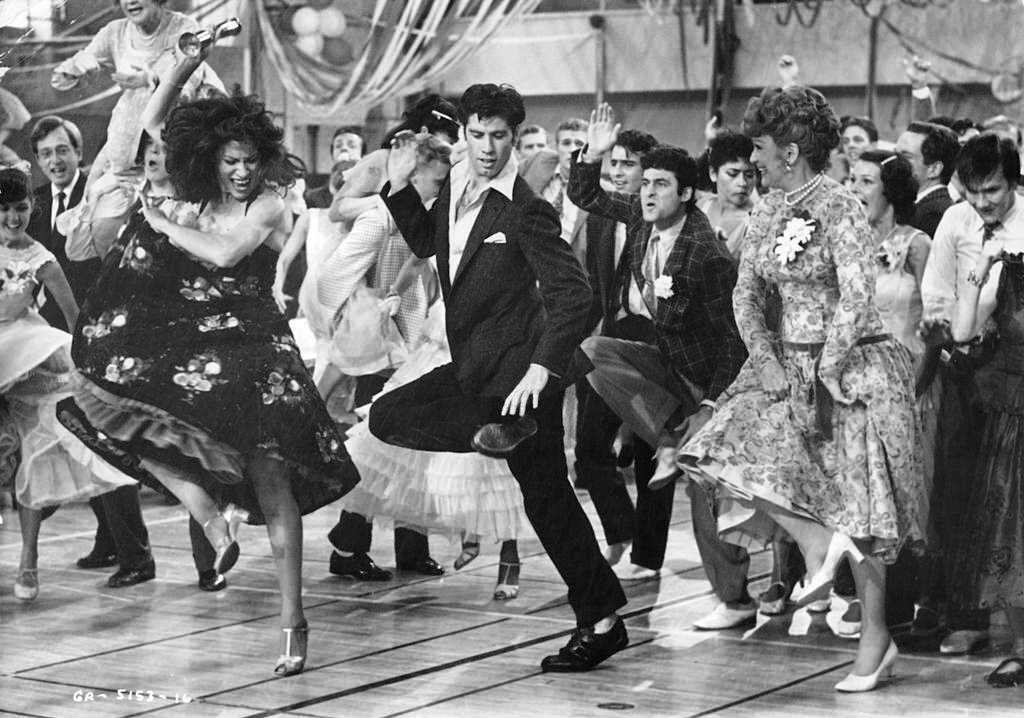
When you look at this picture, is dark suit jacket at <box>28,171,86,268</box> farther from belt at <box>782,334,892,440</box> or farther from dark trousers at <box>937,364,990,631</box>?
dark trousers at <box>937,364,990,631</box>

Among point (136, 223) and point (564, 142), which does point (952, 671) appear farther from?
point (136, 223)

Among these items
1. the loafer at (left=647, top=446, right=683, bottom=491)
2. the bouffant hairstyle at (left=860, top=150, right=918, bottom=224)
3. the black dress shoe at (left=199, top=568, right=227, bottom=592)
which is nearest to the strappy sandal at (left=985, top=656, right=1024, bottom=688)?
the loafer at (left=647, top=446, right=683, bottom=491)

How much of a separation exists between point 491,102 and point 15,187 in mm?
1208

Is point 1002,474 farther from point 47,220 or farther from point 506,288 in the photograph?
point 47,220

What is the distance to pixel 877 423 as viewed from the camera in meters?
4.53

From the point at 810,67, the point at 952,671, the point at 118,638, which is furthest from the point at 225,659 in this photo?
the point at 810,67

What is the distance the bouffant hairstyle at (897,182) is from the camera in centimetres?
525

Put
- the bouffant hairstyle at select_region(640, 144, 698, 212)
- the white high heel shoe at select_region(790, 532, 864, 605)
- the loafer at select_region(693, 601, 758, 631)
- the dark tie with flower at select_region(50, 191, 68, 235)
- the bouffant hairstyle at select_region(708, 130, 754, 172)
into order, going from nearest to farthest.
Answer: the white high heel shoe at select_region(790, 532, 864, 605)
the dark tie with flower at select_region(50, 191, 68, 235)
the loafer at select_region(693, 601, 758, 631)
the bouffant hairstyle at select_region(640, 144, 698, 212)
the bouffant hairstyle at select_region(708, 130, 754, 172)

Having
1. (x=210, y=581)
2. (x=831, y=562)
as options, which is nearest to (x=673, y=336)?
(x=831, y=562)

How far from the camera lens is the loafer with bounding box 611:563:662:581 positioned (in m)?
5.96

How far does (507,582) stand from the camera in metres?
5.67

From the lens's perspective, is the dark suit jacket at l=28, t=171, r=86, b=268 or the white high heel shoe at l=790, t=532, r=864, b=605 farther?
the dark suit jacket at l=28, t=171, r=86, b=268

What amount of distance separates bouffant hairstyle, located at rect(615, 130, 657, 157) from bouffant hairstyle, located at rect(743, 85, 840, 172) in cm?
98

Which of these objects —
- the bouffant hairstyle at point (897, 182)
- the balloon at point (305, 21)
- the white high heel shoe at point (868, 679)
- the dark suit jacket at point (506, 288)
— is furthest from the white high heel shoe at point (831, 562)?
the balloon at point (305, 21)
